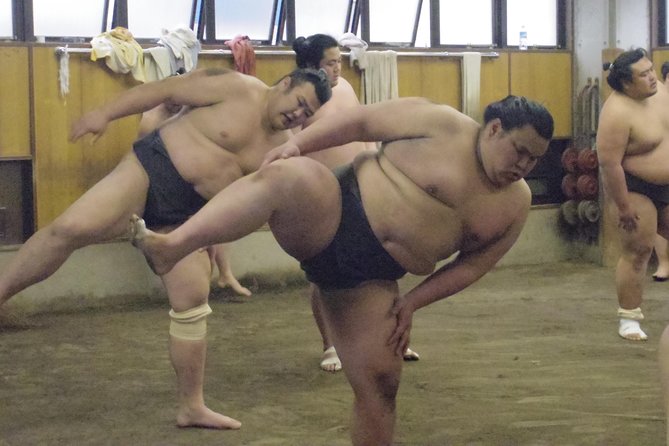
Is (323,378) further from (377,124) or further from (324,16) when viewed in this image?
(324,16)

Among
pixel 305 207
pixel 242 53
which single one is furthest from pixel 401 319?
pixel 242 53

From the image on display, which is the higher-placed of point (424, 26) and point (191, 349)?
point (424, 26)

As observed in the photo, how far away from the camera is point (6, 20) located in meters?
5.32

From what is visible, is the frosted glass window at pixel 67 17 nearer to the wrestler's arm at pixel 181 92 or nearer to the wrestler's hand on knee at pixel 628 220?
the wrestler's arm at pixel 181 92

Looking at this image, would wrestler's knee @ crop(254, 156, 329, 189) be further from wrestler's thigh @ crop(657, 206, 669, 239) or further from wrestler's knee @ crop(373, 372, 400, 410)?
wrestler's thigh @ crop(657, 206, 669, 239)

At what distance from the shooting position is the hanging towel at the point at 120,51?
17.4 feet

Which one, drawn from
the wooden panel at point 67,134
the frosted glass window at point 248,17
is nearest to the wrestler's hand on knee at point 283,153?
the wooden panel at point 67,134

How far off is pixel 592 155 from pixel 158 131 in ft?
13.5

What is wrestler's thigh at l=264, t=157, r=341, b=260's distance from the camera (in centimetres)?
212

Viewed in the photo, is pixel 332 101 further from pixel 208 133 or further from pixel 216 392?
pixel 216 392

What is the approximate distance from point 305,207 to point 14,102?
3514 millimetres

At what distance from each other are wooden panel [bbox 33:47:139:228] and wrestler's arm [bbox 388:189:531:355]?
3.24 m

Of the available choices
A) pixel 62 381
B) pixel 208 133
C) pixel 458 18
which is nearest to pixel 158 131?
pixel 208 133

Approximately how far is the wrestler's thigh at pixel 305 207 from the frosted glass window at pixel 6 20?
141 inches
